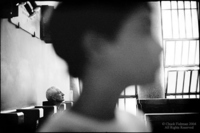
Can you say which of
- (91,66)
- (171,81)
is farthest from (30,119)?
(171,81)

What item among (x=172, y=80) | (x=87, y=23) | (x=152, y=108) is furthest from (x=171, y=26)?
(x=87, y=23)

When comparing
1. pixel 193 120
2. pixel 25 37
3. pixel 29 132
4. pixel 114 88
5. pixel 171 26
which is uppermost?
pixel 171 26

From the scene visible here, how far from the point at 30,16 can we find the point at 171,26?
2.94 meters

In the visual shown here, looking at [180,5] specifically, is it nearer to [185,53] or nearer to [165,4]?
[165,4]

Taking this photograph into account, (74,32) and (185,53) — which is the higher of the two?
(185,53)

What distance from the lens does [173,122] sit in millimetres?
682

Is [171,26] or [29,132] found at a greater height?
[171,26]

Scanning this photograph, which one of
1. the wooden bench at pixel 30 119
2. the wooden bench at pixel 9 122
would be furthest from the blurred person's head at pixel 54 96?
the wooden bench at pixel 9 122

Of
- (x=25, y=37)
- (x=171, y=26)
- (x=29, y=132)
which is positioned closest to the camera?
(x=29, y=132)

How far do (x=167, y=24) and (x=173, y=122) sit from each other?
3268mm

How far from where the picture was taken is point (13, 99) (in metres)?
1.05

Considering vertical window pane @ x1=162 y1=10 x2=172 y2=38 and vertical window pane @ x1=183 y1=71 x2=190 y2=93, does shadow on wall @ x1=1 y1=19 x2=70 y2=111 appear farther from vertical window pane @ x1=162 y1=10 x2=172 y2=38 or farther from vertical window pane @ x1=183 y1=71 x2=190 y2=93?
vertical window pane @ x1=183 y1=71 x2=190 y2=93

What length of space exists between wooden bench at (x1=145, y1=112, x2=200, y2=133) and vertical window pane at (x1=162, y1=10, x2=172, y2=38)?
123 inches

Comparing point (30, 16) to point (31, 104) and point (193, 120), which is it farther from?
point (193, 120)
